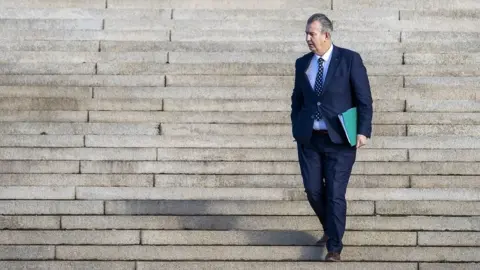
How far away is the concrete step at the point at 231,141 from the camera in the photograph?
478 inches

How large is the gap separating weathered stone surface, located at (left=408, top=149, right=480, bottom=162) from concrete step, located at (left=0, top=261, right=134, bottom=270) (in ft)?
8.64

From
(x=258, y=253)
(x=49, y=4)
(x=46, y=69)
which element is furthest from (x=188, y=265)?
(x=49, y=4)

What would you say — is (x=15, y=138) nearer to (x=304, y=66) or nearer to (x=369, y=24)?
(x=304, y=66)

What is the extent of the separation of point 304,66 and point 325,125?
0.47 meters

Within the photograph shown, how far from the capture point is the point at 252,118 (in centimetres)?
1252

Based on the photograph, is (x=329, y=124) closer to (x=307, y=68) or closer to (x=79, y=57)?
(x=307, y=68)

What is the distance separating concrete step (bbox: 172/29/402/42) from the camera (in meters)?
14.2

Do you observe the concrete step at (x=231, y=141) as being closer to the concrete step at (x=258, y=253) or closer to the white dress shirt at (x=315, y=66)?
the concrete step at (x=258, y=253)

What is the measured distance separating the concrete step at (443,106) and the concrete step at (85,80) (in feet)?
7.20

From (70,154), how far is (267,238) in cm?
207

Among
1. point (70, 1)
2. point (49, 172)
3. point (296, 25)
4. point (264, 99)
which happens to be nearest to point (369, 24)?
point (296, 25)

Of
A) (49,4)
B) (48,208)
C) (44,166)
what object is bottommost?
(48,208)

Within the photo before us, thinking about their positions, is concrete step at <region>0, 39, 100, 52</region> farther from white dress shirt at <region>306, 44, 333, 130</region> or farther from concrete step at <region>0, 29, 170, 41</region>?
white dress shirt at <region>306, 44, 333, 130</region>

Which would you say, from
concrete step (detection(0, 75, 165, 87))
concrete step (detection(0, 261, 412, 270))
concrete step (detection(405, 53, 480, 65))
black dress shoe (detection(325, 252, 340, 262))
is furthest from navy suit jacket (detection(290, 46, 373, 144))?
concrete step (detection(405, 53, 480, 65))
